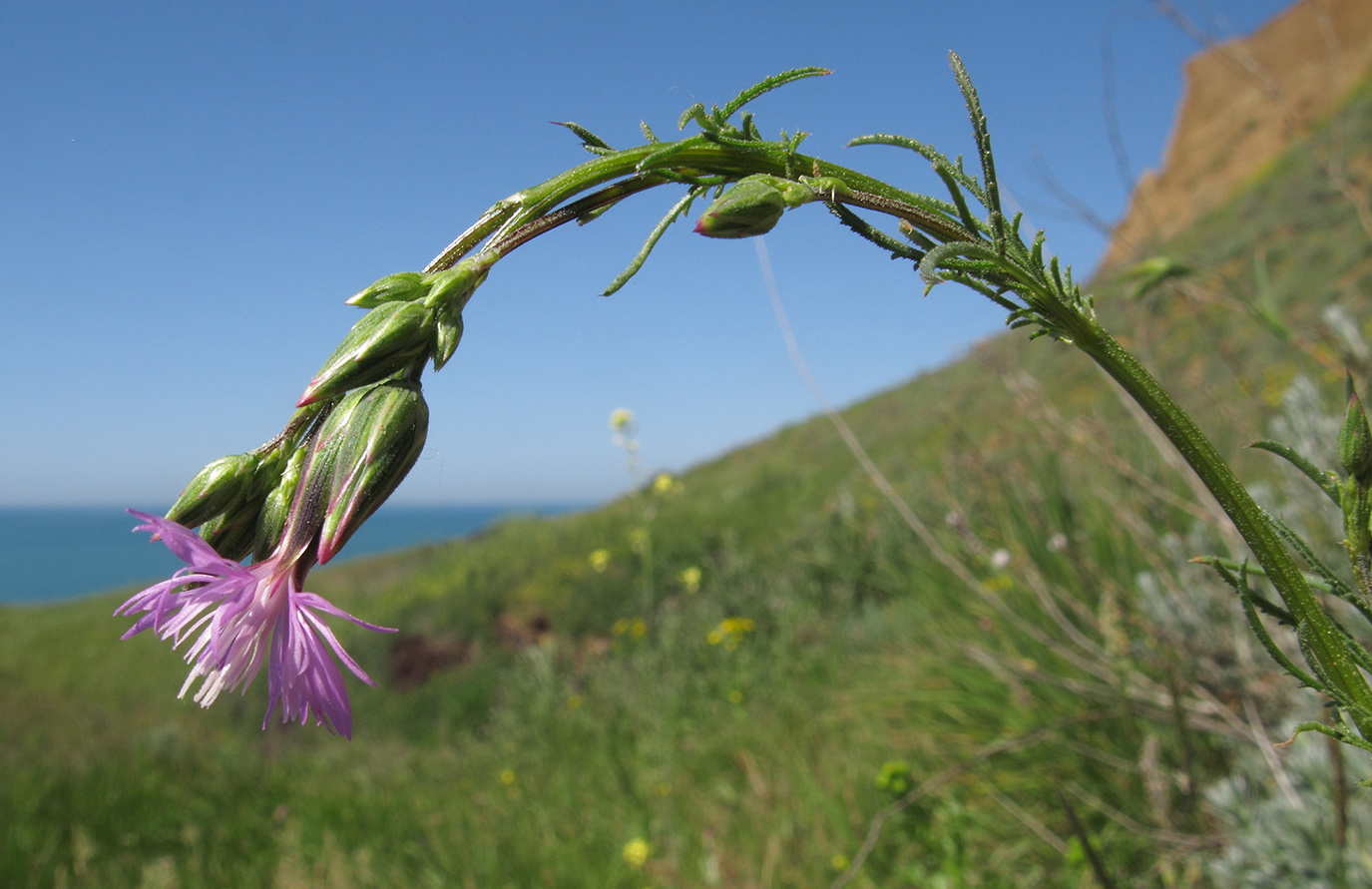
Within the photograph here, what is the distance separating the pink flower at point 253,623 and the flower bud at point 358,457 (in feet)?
0.24

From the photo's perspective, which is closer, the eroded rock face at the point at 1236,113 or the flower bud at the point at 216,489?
the flower bud at the point at 216,489

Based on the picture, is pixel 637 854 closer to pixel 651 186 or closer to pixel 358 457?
pixel 358 457

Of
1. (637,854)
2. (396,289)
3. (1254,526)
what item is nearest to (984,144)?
(1254,526)

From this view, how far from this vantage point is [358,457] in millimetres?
613

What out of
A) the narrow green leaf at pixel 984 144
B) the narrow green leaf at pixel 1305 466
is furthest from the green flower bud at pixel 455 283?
the narrow green leaf at pixel 1305 466

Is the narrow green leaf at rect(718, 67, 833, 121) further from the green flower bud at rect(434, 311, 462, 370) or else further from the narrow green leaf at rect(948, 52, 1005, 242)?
the green flower bud at rect(434, 311, 462, 370)

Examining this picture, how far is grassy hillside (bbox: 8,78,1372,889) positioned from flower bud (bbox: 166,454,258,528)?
1.30m

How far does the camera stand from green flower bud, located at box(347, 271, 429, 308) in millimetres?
605

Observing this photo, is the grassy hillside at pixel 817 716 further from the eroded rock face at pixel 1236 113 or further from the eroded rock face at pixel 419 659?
the eroded rock face at pixel 1236 113

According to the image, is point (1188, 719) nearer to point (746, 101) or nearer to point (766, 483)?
point (746, 101)

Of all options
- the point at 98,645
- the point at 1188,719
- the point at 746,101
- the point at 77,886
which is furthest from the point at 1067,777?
the point at 98,645

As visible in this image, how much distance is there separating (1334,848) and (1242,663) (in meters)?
0.66

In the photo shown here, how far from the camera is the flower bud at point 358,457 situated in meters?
0.61

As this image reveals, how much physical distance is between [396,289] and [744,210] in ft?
0.89
